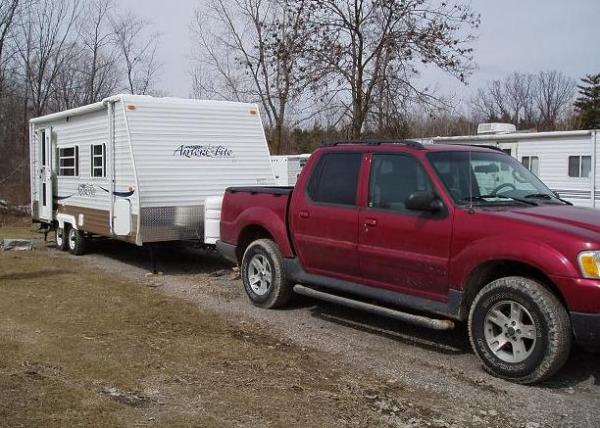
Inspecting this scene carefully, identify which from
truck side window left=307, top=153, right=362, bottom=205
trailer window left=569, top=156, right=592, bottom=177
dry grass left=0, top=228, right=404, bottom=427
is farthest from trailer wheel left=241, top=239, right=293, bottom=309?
trailer window left=569, top=156, right=592, bottom=177

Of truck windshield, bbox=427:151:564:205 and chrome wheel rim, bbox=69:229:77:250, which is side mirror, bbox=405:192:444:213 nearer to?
truck windshield, bbox=427:151:564:205

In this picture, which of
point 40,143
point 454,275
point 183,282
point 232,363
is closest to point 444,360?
point 454,275

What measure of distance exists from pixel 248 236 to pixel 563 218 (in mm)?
3906

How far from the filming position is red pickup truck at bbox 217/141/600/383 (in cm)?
491

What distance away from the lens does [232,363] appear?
5.61 m

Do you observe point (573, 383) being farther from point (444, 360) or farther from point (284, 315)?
point (284, 315)

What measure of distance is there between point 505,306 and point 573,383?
78cm

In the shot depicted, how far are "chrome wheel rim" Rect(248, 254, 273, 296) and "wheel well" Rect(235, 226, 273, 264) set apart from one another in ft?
1.02

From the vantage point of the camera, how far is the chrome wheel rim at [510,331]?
508cm

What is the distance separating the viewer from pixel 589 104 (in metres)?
42.8

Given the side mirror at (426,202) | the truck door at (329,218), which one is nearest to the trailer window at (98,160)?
the truck door at (329,218)

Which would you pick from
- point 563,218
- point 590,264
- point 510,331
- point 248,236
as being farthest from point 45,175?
point 590,264

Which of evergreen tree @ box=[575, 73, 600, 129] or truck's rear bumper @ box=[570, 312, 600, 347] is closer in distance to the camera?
truck's rear bumper @ box=[570, 312, 600, 347]

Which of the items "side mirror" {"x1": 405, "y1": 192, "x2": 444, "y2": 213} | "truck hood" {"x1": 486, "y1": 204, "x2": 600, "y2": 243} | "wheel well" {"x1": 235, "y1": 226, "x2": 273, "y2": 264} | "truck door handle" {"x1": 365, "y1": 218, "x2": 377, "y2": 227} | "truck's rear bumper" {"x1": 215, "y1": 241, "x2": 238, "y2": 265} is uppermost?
"side mirror" {"x1": 405, "y1": 192, "x2": 444, "y2": 213}
